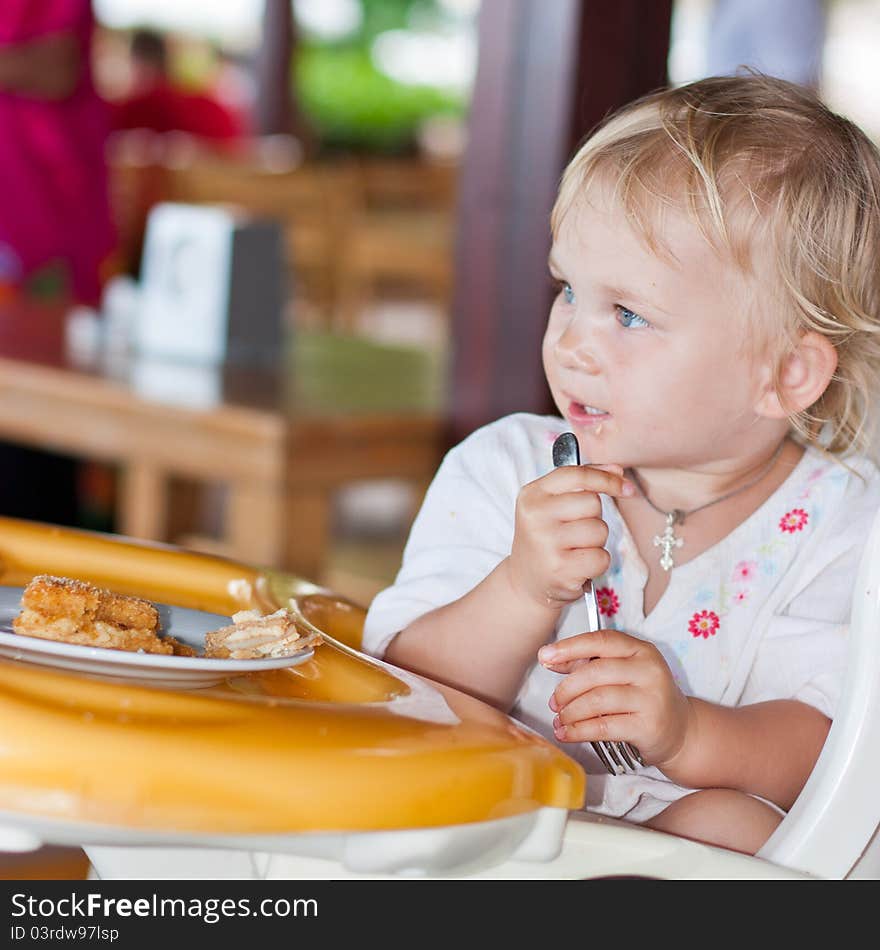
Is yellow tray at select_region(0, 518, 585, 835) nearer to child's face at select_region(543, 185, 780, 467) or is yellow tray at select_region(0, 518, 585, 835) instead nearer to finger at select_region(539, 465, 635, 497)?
finger at select_region(539, 465, 635, 497)

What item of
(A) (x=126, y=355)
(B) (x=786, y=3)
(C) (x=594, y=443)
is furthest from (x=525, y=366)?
(B) (x=786, y=3)

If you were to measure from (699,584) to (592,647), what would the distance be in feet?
0.67

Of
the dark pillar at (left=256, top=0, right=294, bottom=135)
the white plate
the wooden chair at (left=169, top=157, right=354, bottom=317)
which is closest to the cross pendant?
the white plate

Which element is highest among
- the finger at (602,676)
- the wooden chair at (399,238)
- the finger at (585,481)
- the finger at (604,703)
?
the finger at (585,481)

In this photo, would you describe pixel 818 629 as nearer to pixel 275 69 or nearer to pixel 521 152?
pixel 521 152

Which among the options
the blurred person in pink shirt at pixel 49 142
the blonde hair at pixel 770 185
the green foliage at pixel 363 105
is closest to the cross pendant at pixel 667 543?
the blonde hair at pixel 770 185

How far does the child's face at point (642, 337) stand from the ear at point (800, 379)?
21 mm

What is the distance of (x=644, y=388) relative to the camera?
3.11ft

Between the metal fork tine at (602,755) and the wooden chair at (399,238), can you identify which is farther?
the wooden chair at (399,238)

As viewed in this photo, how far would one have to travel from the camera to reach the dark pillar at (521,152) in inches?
69.7

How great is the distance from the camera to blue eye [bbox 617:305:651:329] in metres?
0.95

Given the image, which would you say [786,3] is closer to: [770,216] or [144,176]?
[144,176]

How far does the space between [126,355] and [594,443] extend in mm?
1251

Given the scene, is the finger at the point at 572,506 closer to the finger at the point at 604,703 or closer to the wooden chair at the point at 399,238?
the finger at the point at 604,703
